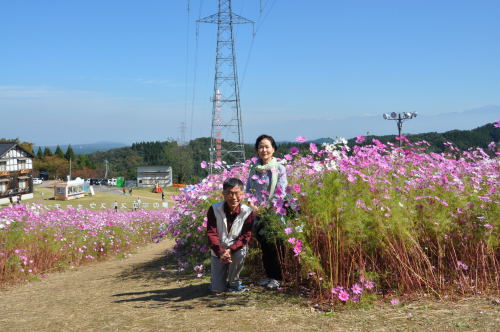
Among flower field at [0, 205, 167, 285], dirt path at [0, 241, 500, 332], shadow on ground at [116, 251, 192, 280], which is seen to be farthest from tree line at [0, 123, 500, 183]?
dirt path at [0, 241, 500, 332]

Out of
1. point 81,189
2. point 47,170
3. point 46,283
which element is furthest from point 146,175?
point 46,283

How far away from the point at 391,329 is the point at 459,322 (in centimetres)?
56

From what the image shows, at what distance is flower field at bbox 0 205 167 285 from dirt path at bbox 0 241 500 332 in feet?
3.08

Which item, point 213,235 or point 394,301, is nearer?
point 394,301

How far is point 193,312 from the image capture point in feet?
12.8

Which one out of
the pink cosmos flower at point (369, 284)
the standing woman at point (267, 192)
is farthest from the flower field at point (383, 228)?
the standing woman at point (267, 192)

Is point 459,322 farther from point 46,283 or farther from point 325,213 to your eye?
point 46,283

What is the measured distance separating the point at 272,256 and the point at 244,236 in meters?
0.46

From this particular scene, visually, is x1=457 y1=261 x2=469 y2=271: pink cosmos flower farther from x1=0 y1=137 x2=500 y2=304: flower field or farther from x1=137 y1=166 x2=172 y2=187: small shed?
x1=137 y1=166 x2=172 y2=187: small shed

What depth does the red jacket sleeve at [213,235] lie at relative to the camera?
13.9 feet

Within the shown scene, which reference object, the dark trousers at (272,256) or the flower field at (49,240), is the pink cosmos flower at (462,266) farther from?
the flower field at (49,240)

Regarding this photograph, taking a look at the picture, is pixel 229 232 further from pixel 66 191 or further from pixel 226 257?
pixel 66 191

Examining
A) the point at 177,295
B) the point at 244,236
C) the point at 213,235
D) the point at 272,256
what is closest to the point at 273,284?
the point at 272,256

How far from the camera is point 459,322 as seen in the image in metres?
3.25
